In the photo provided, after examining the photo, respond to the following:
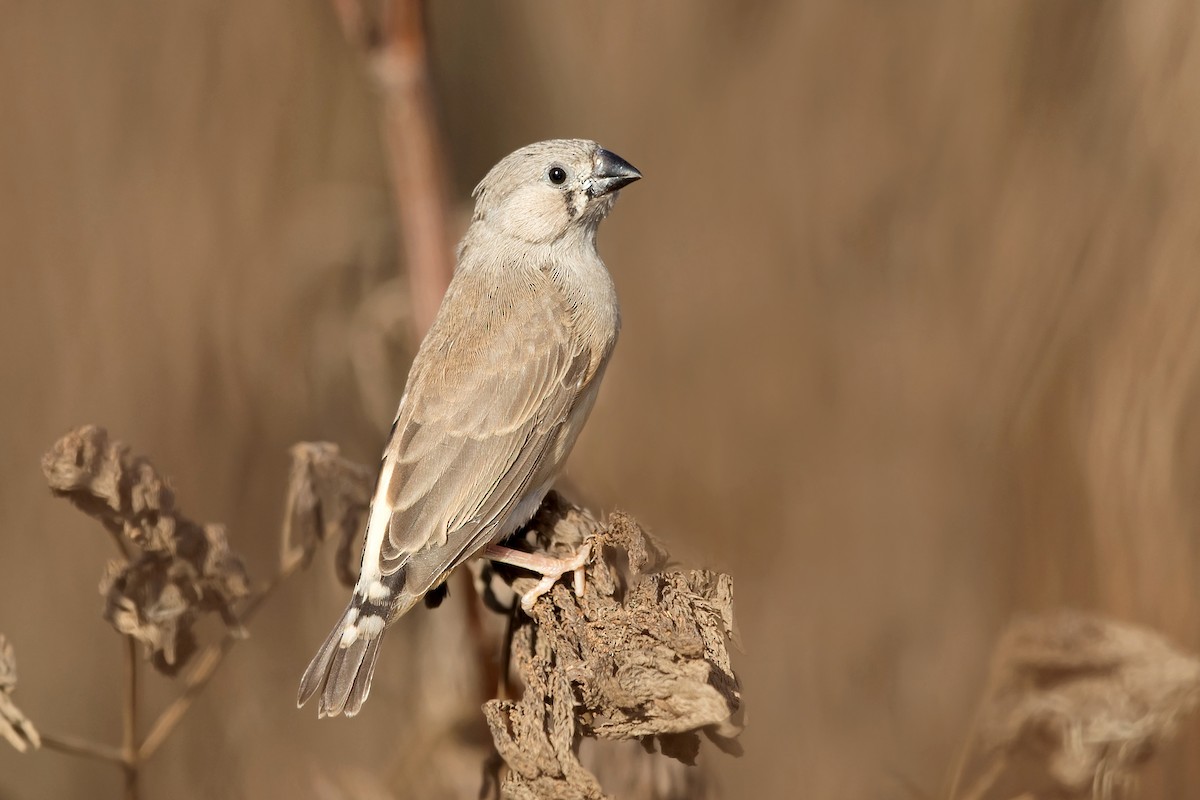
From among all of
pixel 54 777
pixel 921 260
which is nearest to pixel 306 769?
pixel 54 777

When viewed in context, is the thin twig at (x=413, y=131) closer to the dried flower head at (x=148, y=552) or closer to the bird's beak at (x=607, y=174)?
the bird's beak at (x=607, y=174)

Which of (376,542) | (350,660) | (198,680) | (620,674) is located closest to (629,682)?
(620,674)

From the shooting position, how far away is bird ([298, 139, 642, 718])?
10.1 feet

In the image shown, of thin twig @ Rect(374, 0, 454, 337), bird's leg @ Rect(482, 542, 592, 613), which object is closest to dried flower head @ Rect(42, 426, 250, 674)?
bird's leg @ Rect(482, 542, 592, 613)

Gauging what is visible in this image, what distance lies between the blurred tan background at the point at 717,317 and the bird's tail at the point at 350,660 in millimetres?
827

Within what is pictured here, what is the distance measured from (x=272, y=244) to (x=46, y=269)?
894 mm

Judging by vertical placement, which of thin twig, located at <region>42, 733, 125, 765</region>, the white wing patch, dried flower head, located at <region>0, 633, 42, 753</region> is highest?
the white wing patch

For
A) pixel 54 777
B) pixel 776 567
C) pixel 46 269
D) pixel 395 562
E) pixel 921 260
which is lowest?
pixel 54 777

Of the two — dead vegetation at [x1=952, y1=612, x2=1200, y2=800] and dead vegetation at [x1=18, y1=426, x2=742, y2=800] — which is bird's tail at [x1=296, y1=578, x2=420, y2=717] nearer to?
dead vegetation at [x1=18, y1=426, x2=742, y2=800]

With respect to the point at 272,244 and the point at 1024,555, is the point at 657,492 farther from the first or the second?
the point at 272,244

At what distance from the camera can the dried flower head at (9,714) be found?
7.90ft

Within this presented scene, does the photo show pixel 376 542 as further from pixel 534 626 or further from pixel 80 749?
pixel 80 749

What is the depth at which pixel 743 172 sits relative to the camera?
4.55 m

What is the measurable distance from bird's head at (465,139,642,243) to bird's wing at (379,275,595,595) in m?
0.39
